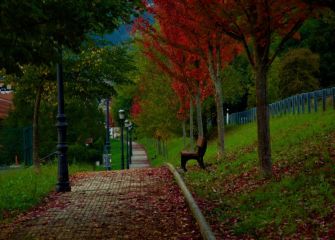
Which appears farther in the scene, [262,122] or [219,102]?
[219,102]

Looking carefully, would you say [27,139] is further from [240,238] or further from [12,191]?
[240,238]

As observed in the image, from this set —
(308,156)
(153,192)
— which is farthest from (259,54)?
(153,192)

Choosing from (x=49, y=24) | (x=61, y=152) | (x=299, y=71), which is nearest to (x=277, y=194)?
(x=49, y=24)

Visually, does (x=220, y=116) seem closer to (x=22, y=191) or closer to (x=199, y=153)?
(x=199, y=153)

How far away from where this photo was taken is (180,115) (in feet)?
133

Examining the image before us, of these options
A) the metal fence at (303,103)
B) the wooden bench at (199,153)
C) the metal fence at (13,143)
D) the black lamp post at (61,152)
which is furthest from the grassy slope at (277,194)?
the metal fence at (13,143)

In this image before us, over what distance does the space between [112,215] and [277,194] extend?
3.15m

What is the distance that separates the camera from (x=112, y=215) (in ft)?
36.3

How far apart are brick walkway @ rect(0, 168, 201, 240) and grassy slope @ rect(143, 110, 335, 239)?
632mm

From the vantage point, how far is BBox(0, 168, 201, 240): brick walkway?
30.8 ft

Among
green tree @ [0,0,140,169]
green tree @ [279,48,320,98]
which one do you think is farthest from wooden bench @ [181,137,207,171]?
green tree @ [279,48,320,98]

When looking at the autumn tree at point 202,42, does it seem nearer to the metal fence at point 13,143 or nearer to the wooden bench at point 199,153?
the wooden bench at point 199,153

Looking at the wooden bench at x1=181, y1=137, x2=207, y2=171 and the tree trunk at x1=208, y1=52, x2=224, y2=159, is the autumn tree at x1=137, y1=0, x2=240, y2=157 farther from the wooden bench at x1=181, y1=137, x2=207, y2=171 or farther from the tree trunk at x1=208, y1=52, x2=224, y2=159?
the wooden bench at x1=181, y1=137, x2=207, y2=171

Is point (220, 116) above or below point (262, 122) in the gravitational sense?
above
